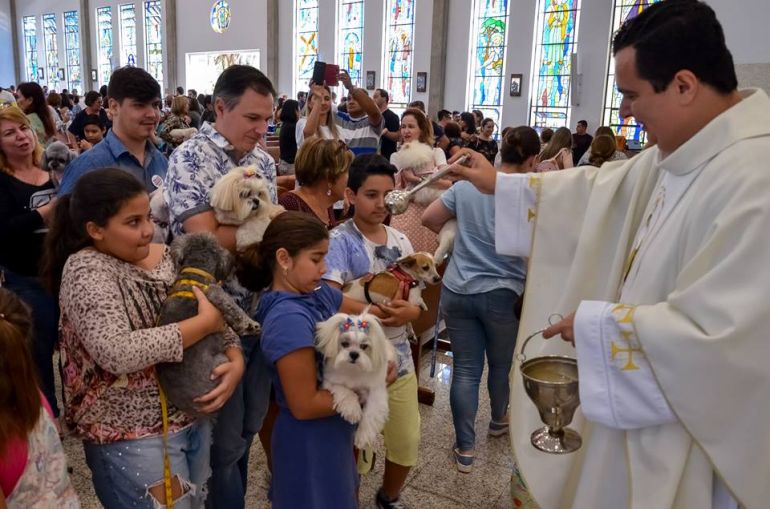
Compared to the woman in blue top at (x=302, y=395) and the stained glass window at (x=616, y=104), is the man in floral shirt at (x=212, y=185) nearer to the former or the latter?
the woman in blue top at (x=302, y=395)

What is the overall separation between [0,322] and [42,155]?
2113 mm

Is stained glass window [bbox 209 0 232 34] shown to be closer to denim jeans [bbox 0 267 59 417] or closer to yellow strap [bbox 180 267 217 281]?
denim jeans [bbox 0 267 59 417]

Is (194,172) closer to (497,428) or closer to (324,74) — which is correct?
(497,428)

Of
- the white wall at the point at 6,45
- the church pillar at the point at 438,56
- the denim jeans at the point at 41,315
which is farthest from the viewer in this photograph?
the white wall at the point at 6,45

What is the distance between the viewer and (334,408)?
1.92 meters

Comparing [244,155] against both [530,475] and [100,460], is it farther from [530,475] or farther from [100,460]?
[530,475]

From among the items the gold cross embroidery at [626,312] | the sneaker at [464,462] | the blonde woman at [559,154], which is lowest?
the sneaker at [464,462]

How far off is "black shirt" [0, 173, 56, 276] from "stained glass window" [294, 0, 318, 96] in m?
15.5

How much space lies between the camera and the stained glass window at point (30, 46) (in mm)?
26781

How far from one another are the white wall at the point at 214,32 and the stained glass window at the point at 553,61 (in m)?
8.34

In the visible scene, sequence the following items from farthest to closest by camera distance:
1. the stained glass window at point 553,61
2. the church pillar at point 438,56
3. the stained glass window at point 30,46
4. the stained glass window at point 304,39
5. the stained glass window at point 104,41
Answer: the stained glass window at point 30,46 < the stained glass window at point 104,41 < the stained glass window at point 304,39 < the church pillar at point 438,56 < the stained glass window at point 553,61

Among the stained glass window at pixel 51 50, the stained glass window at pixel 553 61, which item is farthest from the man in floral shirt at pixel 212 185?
the stained glass window at pixel 51 50

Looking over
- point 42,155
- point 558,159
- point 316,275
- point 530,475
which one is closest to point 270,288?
point 316,275

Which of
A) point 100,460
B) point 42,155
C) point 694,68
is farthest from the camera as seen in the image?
point 42,155
